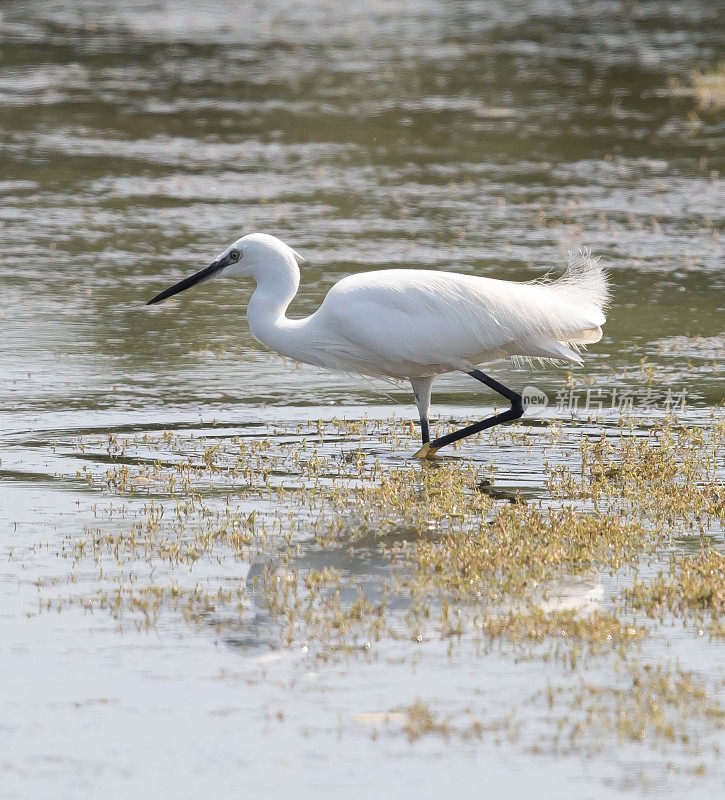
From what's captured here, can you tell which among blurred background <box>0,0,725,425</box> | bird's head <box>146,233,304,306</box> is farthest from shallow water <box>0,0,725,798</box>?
bird's head <box>146,233,304,306</box>

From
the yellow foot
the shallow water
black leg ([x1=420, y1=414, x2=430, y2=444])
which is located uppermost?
the shallow water

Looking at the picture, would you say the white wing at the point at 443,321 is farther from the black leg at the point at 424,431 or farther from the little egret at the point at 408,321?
the black leg at the point at 424,431

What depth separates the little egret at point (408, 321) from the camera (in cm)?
811

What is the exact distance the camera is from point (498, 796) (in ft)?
14.3

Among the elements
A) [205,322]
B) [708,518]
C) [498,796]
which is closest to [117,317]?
[205,322]

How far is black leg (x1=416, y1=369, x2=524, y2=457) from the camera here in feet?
27.4

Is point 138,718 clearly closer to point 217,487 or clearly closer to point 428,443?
point 217,487

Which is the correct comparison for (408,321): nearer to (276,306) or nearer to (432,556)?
(276,306)

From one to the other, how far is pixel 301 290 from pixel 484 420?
3.84 meters

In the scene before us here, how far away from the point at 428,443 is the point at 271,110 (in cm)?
1279

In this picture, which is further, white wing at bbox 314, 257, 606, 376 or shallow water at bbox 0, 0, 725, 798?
white wing at bbox 314, 257, 606, 376

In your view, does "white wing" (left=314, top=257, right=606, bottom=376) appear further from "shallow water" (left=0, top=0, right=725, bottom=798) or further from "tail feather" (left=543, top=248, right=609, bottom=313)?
"shallow water" (left=0, top=0, right=725, bottom=798)

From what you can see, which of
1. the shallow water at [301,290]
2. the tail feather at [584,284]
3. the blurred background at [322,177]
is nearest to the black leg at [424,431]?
the shallow water at [301,290]

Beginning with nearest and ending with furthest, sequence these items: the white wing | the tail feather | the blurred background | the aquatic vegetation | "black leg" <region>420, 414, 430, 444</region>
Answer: the aquatic vegetation
the white wing
"black leg" <region>420, 414, 430, 444</region>
the tail feather
the blurred background
